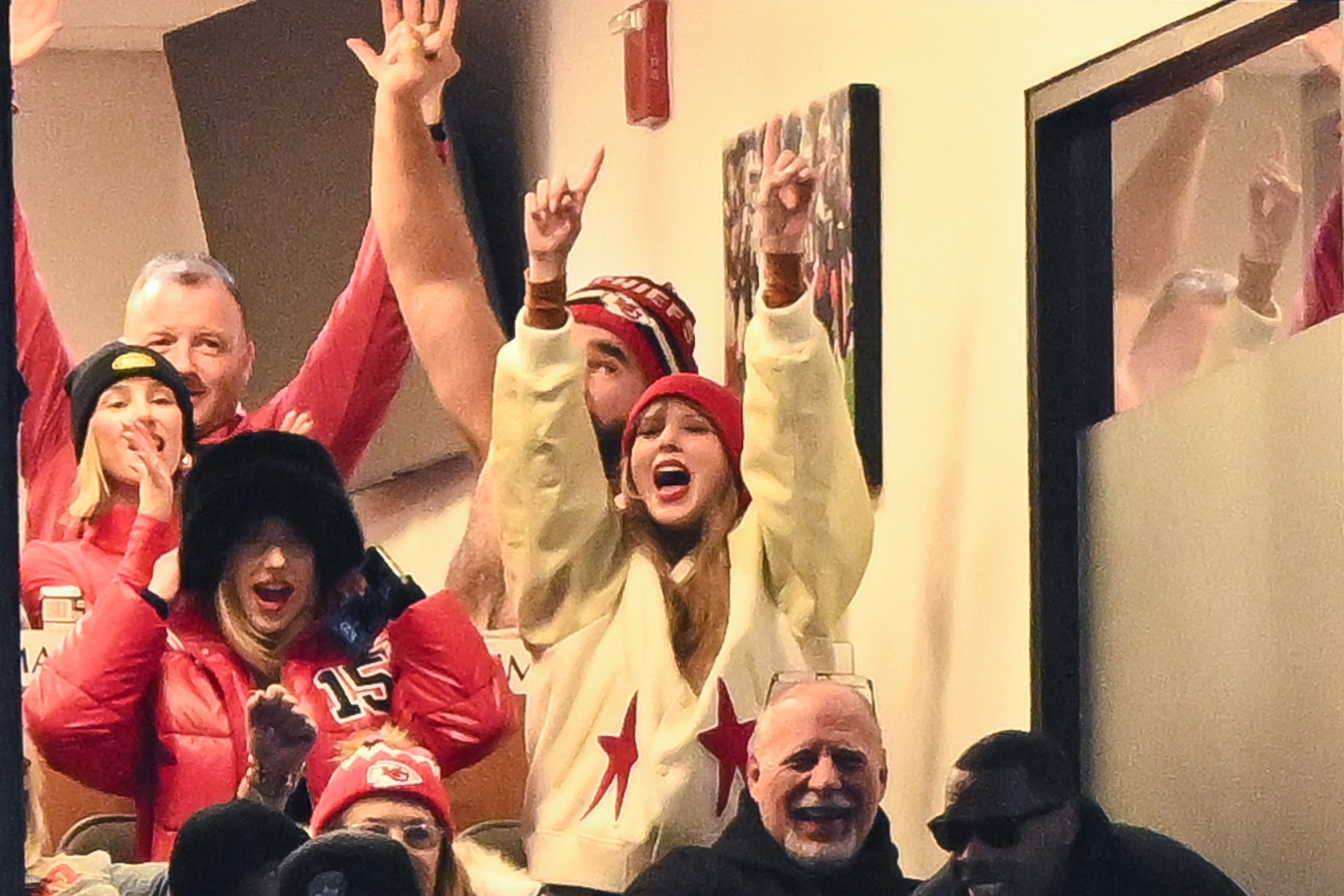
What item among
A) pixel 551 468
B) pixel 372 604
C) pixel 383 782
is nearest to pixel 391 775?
pixel 383 782

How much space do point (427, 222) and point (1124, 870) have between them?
0.78m

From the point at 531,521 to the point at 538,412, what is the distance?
9cm

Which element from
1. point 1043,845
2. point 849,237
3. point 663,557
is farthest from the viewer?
point 849,237

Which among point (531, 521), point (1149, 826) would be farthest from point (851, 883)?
point (531, 521)

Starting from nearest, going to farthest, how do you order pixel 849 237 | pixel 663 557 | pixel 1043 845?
pixel 1043 845
pixel 663 557
pixel 849 237

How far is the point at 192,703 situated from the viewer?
174 cm

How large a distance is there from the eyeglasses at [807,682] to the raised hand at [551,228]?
37cm

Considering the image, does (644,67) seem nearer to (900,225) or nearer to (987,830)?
(900,225)

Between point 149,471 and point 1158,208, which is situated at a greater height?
point 1158,208

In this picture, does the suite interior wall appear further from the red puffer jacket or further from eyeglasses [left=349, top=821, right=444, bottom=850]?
eyeglasses [left=349, top=821, right=444, bottom=850]

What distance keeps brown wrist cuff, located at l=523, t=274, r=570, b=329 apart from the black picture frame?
395 millimetres

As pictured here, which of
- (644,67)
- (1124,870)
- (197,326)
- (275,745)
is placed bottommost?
(1124,870)

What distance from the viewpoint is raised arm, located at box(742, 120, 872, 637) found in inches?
69.6

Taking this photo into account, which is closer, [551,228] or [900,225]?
[551,228]
